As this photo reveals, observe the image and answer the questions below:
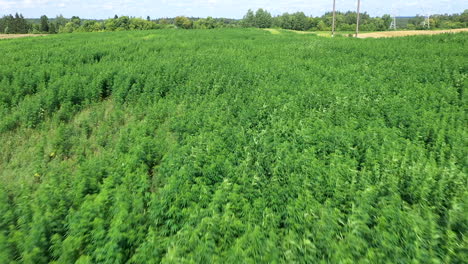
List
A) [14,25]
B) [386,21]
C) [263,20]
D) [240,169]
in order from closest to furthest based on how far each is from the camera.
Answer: [240,169], [14,25], [386,21], [263,20]

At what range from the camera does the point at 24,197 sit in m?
4.77

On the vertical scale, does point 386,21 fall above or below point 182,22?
below

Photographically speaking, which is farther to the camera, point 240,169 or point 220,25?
point 220,25

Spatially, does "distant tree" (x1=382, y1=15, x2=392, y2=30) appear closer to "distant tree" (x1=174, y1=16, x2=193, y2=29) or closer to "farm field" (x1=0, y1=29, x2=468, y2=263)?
"distant tree" (x1=174, y1=16, x2=193, y2=29)

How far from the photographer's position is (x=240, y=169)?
16.9 feet

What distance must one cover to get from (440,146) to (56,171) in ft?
25.7

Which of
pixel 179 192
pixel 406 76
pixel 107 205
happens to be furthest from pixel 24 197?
pixel 406 76

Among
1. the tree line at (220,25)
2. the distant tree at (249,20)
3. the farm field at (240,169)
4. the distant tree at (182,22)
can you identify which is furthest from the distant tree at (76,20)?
the farm field at (240,169)

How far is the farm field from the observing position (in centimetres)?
359

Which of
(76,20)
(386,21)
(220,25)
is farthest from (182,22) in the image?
(386,21)

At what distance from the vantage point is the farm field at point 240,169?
359cm

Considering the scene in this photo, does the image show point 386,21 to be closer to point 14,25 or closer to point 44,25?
point 44,25

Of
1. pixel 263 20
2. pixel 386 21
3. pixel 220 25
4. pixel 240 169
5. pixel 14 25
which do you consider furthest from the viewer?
pixel 263 20

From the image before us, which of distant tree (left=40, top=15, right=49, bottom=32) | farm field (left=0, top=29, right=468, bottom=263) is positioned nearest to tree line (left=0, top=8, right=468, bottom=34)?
distant tree (left=40, top=15, right=49, bottom=32)
